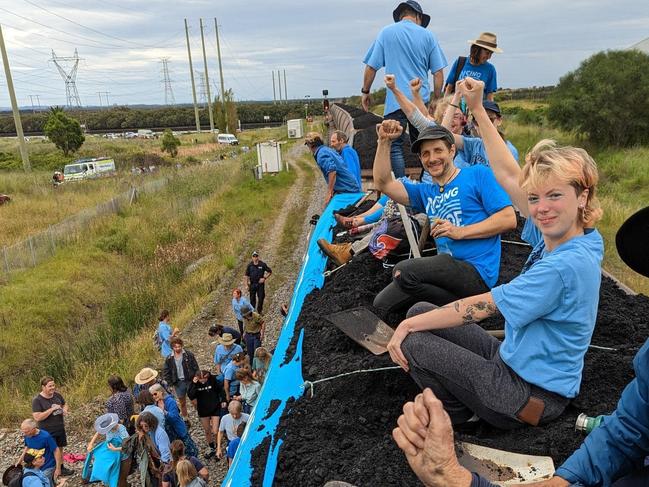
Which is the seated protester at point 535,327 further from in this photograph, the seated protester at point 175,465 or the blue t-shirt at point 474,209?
the seated protester at point 175,465

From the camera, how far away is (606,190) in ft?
60.7

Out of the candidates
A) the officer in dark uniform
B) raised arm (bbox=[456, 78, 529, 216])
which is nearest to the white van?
the officer in dark uniform

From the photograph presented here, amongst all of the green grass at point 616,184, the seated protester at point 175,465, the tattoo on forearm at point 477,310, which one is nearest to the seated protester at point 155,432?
the seated protester at point 175,465

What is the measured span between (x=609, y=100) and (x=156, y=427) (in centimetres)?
2740

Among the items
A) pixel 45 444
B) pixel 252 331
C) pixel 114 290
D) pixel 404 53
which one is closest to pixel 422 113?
pixel 404 53

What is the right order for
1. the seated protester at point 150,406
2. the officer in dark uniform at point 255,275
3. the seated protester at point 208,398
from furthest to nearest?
the officer in dark uniform at point 255,275, the seated protester at point 208,398, the seated protester at point 150,406

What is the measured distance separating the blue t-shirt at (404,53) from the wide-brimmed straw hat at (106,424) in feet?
16.0

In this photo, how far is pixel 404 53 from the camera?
19.4ft

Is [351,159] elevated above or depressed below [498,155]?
below

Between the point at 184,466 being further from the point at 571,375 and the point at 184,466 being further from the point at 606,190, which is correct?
the point at 606,190

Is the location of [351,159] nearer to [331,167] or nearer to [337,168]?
[337,168]

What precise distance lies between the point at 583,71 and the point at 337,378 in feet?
96.5

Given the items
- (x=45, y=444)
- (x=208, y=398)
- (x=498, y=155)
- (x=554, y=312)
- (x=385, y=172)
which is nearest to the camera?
(x=554, y=312)

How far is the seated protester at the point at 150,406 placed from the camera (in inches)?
207
